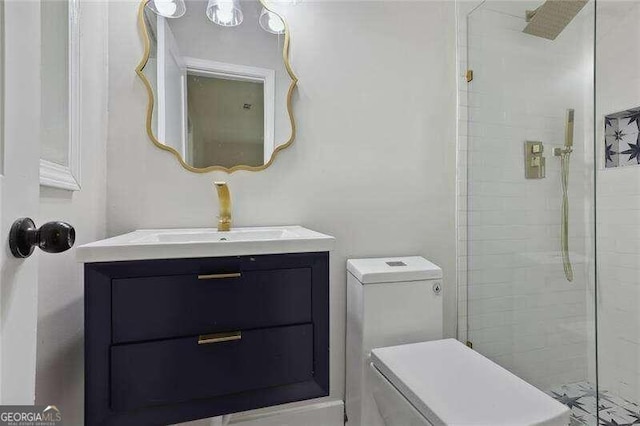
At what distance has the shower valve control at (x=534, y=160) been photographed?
4.90ft

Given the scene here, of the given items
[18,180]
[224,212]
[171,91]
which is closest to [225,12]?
[171,91]

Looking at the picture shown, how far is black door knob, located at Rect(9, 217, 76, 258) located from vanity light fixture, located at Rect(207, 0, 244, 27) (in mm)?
1193

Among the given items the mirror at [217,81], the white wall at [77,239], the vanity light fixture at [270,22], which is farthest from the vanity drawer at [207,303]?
the vanity light fixture at [270,22]

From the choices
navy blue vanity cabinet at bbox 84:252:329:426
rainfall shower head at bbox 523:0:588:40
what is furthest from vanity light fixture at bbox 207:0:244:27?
rainfall shower head at bbox 523:0:588:40

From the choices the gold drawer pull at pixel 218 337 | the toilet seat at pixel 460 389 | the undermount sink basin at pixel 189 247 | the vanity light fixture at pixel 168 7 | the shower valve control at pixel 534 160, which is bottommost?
the toilet seat at pixel 460 389

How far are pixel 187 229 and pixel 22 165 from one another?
0.86m

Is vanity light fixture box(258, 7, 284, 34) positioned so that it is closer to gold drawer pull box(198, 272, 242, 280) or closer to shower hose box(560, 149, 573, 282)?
gold drawer pull box(198, 272, 242, 280)

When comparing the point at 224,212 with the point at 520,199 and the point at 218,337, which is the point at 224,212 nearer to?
the point at 218,337

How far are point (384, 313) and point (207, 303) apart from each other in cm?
72

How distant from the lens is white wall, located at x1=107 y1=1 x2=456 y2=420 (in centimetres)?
126

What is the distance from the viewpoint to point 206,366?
87 centimetres

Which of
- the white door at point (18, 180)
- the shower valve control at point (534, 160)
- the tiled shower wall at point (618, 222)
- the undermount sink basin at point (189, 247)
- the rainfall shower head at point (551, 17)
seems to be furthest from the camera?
the tiled shower wall at point (618, 222)

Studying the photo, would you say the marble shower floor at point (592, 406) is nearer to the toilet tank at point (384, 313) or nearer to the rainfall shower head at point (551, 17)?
the toilet tank at point (384, 313)

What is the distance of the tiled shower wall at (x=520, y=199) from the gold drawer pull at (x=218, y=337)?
1.26 meters
